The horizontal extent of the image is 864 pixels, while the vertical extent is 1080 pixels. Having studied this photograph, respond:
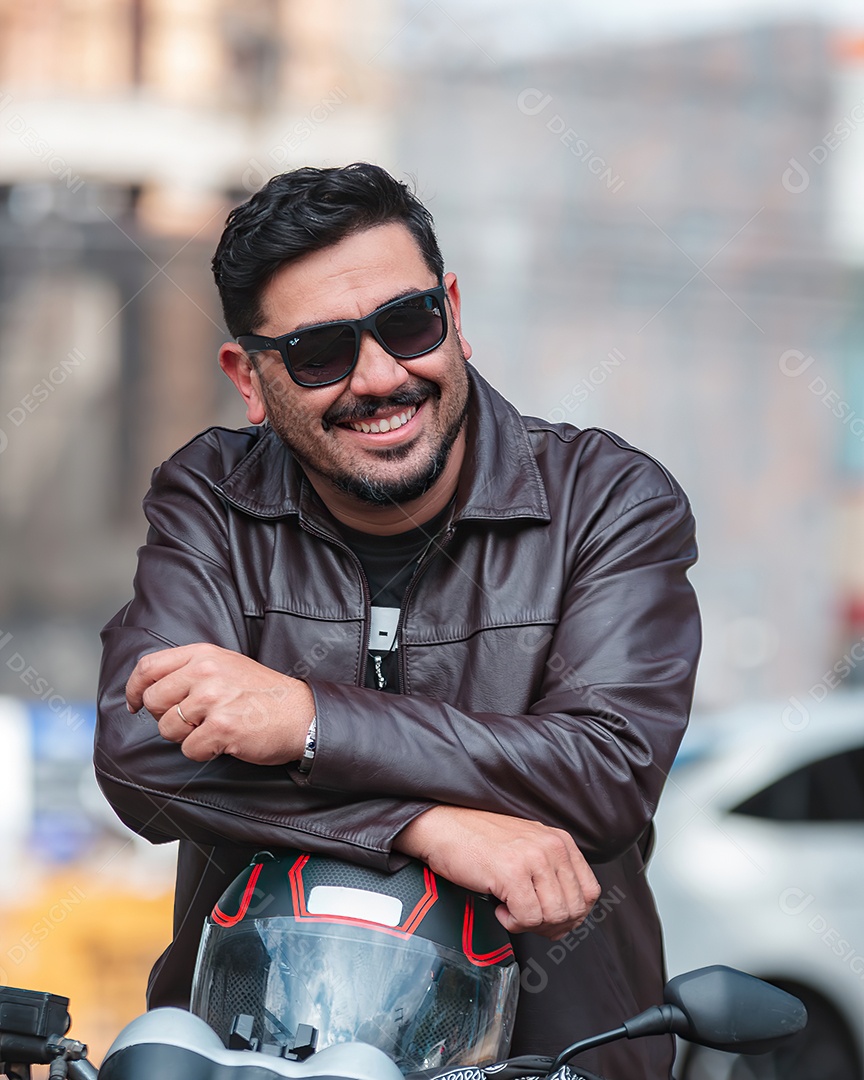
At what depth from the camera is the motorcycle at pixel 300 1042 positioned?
4.51 feet

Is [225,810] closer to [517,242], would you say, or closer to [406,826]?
[406,826]

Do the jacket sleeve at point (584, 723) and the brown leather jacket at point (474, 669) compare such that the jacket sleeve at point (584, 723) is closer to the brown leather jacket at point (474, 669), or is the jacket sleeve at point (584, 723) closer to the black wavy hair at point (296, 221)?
the brown leather jacket at point (474, 669)

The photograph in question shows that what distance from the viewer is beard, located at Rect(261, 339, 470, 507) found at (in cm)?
215

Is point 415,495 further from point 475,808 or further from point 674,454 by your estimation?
point 674,454

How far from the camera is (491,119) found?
11.7 m

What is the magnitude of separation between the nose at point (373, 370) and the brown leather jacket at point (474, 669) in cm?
22

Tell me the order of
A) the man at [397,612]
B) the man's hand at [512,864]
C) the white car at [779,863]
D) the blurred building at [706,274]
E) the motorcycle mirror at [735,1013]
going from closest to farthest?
1. the motorcycle mirror at [735,1013]
2. the man's hand at [512,864]
3. the man at [397,612]
4. the white car at [779,863]
5. the blurred building at [706,274]

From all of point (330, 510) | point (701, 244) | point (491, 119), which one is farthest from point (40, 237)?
point (330, 510)

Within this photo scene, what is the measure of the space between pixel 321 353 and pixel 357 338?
0.21ft

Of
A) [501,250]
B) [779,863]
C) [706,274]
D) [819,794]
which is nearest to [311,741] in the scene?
[779,863]

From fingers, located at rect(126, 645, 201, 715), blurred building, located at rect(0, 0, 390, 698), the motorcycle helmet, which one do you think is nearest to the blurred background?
blurred building, located at rect(0, 0, 390, 698)

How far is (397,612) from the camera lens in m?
2.19

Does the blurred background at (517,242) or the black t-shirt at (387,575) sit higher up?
the blurred background at (517,242)

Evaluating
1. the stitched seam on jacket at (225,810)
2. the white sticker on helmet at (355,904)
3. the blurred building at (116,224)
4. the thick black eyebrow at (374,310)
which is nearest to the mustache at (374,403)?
the thick black eyebrow at (374,310)
